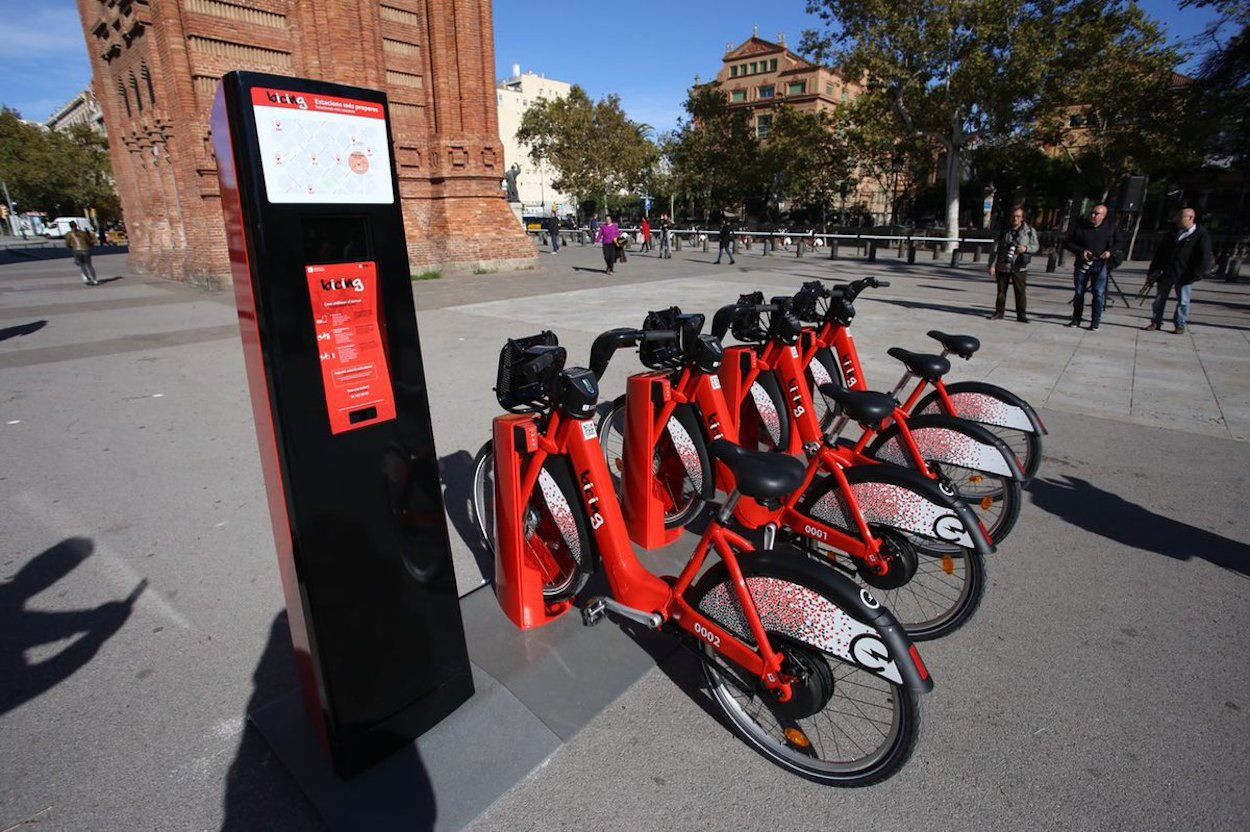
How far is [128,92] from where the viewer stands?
57.6ft

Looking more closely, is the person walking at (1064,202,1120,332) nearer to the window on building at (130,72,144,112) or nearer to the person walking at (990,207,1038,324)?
the person walking at (990,207,1038,324)

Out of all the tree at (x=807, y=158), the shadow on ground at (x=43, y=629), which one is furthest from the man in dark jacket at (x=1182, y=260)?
the tree at (x=807, y=158)

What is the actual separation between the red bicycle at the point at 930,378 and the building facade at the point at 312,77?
11004mm

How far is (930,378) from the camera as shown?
11.9 ft

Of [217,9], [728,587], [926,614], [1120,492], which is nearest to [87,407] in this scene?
[728,587]

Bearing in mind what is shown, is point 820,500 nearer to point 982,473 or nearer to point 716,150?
point 982,473

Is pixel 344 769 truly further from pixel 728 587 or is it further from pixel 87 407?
pixel 87 407

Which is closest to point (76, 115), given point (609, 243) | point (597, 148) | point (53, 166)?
point (53, 166)

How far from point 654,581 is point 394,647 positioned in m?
0.99

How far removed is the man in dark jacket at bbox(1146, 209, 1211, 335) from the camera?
868 cm

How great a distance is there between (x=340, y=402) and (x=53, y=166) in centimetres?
6234

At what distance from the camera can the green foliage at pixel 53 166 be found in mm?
45562

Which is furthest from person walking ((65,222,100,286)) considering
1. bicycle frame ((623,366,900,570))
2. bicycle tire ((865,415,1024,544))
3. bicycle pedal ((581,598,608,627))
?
bicycle tire ((865,415,1024,544))

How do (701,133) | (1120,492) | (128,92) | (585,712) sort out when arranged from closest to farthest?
(585,712), (1120,492), (128,92), (701,133)
